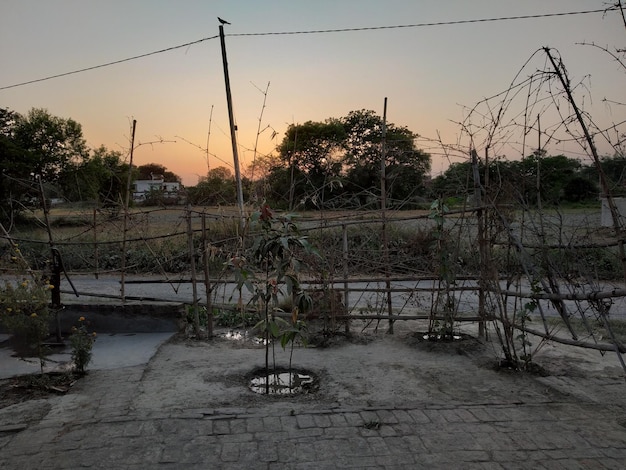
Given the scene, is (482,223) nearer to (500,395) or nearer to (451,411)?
(500,395)

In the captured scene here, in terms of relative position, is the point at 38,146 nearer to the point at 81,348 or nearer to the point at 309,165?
the point at 309,165

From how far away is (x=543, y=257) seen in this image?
4270 millimetres

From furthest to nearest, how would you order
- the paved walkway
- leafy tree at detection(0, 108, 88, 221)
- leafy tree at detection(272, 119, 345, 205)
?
leafy tree at detection(0, 108, 88, 221) → leafy tree at detection(272, 119, 345, 205) → the paved walkway

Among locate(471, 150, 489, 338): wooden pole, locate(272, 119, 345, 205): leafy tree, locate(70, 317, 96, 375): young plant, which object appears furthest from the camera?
locate(272, 119, 345, 205): leafy tree

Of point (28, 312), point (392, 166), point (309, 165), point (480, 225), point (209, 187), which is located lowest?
point (28, 312)

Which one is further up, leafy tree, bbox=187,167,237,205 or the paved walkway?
leafy tree, bbox=187,167,237,205

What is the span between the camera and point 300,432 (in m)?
3.37

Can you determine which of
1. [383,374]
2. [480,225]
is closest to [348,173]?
[480,225]

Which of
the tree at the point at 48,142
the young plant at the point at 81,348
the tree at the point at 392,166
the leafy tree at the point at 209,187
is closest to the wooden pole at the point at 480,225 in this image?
the tree at the point at 392,166

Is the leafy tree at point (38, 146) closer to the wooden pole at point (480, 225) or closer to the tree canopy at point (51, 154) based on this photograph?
the tree canopy at point (51, 154)

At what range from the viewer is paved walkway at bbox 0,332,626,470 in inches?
118

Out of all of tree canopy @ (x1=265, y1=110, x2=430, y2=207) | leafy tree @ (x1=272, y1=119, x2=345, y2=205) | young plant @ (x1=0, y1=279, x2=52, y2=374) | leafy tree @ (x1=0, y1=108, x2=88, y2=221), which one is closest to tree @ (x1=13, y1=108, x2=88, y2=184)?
leafy tree @ (x1=0, y1=108, x2=88, y2=221)

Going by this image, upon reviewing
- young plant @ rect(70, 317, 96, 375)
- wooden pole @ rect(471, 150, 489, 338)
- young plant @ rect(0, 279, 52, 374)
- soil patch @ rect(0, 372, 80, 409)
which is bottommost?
soil patch @ rect(0, 372, 80, 409)

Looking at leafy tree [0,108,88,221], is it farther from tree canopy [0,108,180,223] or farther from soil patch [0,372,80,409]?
soil patch [0,372,80,409]
